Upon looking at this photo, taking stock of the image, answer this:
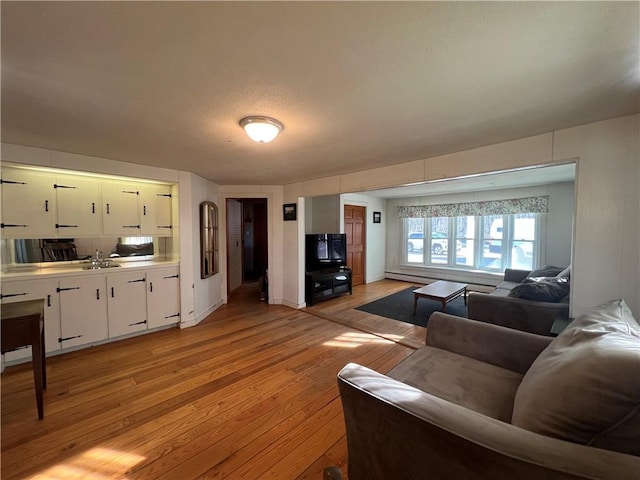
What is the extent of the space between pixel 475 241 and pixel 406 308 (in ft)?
9.24

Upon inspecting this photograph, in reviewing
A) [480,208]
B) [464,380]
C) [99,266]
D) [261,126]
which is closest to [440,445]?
[464,380]

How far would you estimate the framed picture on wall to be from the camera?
14.3 feet

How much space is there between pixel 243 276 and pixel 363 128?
5.54 metres

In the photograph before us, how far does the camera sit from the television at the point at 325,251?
16.4ft

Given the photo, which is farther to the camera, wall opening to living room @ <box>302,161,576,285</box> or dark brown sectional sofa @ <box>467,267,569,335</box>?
wall opening to living room @ <box>302,161,576,285</box>

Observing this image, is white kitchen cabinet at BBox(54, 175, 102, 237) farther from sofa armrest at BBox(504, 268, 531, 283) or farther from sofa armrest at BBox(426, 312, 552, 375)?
sofa armrest at BBox(504, 268, 531, 283)

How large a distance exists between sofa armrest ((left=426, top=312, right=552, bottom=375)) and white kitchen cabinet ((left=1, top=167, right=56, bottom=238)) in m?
3.89

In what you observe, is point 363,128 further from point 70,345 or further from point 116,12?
point 70,345

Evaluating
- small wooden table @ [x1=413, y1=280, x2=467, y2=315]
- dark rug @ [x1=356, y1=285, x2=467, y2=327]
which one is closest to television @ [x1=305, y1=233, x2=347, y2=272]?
dark rug @ [x1=356, y1=285, x2=467, y2=327]

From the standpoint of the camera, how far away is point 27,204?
2.61m

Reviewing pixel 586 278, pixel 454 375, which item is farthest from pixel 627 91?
pixel 454 375

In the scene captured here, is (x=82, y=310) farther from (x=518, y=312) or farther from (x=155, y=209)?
(x=518, y=312)

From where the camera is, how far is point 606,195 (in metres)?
1.84

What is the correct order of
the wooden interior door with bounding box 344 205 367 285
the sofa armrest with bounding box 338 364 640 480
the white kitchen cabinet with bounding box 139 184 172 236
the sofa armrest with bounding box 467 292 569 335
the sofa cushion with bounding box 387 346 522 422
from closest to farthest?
the sofa armrest with bounding box 338 364 640 480
the sofa cushion with bounding box 387 346 522 422
the sofa armrest with bounding box 467 292 569 335
the white kitchen cabinet with bounding box 139 184 172 236
the wooden interior door with bounding box 344 205 367 285
